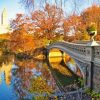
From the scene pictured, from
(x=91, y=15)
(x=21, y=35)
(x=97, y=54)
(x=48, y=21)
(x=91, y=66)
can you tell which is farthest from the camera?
(x=91, y=15)

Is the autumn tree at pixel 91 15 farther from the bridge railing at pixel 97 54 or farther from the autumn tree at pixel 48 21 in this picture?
the bridge railing at pixel 97 54

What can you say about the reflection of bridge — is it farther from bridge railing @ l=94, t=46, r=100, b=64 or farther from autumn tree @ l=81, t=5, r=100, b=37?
autumn tree @ l=81, t=5, r=100, b=37

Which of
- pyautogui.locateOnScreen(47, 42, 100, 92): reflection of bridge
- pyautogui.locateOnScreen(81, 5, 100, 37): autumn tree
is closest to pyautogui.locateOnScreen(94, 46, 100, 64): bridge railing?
pyautogui.locateOnScreen(47, 42, 100, 92): reflection of bridge

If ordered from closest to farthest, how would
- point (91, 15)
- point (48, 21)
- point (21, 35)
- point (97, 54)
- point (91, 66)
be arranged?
1. point (97, 54)
2. point (91, 66)
3. point (21, 35)
4. point (48, 21)
5. point (91, 15)

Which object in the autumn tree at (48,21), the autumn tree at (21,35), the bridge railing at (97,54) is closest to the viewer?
the bridge railing at (97,54)

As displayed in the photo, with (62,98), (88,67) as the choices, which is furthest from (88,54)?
(62,98)

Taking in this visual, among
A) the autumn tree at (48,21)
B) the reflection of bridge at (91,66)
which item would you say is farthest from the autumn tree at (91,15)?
the reflection of bridge at (91,66)

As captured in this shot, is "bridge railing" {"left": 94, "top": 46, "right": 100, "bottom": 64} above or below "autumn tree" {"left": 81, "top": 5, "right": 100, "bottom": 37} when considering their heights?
below

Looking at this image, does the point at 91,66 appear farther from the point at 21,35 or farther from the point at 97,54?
the point at 21,35

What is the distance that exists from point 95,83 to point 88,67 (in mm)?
1456

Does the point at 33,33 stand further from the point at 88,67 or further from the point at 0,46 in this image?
the point at 88,67

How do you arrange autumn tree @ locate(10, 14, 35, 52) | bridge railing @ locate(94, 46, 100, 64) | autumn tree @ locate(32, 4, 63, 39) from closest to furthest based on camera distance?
1. bridge railing @ locate(94, 46, 100, 64)
2. autumn tree @ locate(10, 14, 35, 52)
3. autumn tree @ locate(32, 4, 63, 39)

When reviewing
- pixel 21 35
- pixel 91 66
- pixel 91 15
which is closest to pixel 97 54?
pixel 91 66

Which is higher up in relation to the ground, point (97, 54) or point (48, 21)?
point (48, 21)
